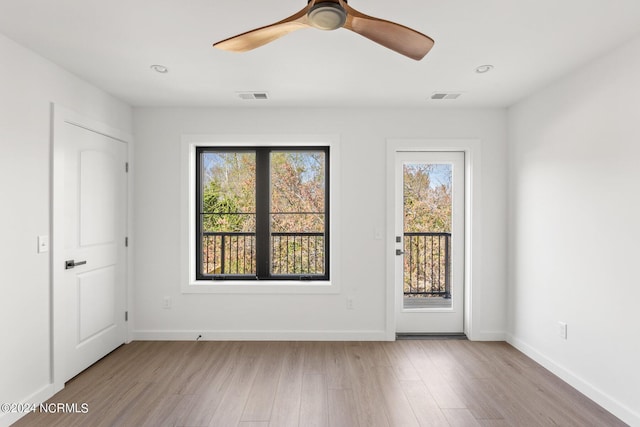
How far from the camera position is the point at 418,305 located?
12.0 ft

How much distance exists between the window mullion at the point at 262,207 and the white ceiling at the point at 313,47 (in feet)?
2.28

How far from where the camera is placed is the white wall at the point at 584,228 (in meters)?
2.13

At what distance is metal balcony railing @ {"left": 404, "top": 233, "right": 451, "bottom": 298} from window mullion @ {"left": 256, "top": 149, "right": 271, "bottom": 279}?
154 centimetres

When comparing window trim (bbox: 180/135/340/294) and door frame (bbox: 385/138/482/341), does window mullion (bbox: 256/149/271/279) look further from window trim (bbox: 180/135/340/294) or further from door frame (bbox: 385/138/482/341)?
door frame (bbox: 385/138/482/341)

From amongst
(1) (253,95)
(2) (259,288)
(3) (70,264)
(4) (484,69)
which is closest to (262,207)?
(2) (259,288)

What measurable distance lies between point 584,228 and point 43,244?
156 inches

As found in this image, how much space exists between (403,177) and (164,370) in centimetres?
295

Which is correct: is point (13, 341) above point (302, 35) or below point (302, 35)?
→ below

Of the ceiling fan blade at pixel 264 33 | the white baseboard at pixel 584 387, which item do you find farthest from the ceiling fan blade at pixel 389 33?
the white baseboard at pixel 584 387

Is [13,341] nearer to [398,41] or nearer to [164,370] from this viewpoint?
[164,370]

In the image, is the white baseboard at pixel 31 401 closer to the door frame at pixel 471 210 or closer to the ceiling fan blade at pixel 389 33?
the door frame at pixel 471 210

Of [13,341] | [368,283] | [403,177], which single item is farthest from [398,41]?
[13,341]

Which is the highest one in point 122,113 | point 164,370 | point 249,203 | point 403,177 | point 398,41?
point 122,113

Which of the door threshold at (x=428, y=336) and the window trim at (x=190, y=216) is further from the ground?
the window trim at (x=190, y=216)
